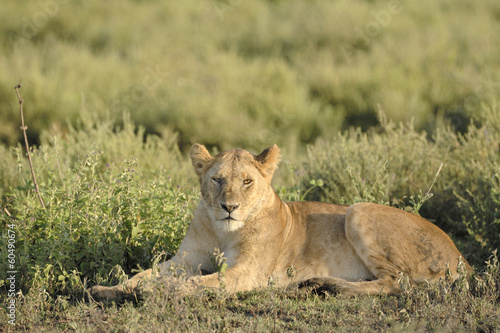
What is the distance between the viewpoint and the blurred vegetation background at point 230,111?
501 centimetres

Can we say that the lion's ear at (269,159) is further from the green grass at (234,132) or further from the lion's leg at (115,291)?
the lion's leg at (115,291)

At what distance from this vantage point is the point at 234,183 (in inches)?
171

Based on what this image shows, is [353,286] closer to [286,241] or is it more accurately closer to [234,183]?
[286,241]

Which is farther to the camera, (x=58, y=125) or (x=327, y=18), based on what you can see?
(x=327, y=18)

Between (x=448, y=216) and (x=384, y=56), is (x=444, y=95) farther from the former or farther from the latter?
(x=448, y=216)

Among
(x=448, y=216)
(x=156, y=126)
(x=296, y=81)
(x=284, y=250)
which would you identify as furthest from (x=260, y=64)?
(x=284, y=250)

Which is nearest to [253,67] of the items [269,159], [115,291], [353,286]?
[269,159]

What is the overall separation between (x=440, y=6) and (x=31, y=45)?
9911 mm

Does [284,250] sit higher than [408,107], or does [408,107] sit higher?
[284,250]

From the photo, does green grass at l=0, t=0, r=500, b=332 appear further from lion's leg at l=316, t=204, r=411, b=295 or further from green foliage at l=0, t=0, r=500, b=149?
lion's leg at l=316, t=204, r=411, b=295

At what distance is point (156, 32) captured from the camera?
50.3 ft

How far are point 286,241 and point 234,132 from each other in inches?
210

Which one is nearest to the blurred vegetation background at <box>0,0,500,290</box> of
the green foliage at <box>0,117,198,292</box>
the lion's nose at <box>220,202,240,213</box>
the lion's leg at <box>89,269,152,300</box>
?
the green foliage at <box>0,117,198,292</box>

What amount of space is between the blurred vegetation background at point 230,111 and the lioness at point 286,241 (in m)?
0.51
